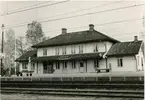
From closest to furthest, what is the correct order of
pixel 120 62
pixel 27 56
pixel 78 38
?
pixel 120 62
pixel 78 38
pixel 27 56

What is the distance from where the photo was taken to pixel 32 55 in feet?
140

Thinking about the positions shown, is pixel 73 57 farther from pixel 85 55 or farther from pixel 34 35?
pixel 34 35

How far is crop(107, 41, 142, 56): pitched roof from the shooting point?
3219cm

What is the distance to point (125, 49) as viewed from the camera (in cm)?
3344

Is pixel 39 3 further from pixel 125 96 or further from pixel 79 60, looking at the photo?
pixel 79 60

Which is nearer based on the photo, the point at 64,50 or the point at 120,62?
the point at 120,62

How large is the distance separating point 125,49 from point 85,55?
19.4ft

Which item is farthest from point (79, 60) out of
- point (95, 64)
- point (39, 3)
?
point (39, 3)

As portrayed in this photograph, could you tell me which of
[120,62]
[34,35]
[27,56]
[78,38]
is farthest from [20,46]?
[120,62]

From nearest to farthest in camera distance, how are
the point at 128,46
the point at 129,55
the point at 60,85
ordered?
1. the point at 60,85
2. the point at 129,55
3. the point at 128,46

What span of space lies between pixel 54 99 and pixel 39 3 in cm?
657

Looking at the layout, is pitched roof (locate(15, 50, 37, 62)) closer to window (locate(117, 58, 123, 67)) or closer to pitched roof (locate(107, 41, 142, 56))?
pitched roof (locate(107, 41, 142, 56))

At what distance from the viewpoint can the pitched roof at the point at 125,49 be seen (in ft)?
106

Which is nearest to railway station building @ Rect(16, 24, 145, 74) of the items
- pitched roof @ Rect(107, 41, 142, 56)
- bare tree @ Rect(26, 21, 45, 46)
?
pitched roof @ Rect(107, 41, 142, 56)
